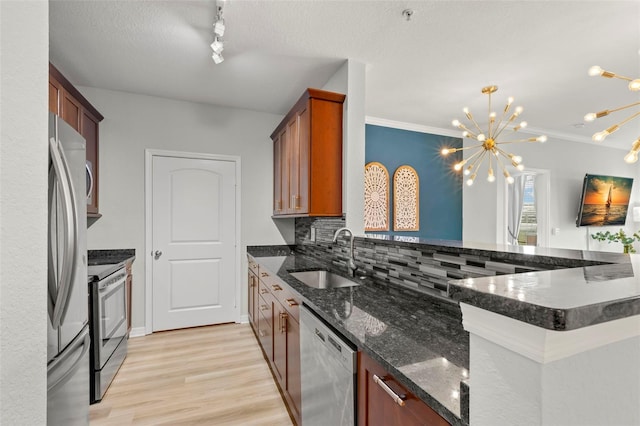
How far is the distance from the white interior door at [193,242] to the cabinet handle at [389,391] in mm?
3082

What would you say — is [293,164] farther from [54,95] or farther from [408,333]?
[408,333]

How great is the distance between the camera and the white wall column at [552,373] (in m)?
0.46

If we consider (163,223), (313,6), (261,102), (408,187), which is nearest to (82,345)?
(163,223)

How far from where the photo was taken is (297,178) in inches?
116

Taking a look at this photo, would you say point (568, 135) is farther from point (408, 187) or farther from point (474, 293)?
point (474, 293)

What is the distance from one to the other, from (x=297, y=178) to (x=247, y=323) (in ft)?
6.72

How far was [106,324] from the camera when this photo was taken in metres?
2.35

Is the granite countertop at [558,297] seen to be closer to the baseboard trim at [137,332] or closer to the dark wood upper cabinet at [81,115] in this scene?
the dark wood upper cabinet at [81,115]

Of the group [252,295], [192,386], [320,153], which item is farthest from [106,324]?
[320,153]

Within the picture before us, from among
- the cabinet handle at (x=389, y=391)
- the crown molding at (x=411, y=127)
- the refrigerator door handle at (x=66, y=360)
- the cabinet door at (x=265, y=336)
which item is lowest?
the cabinet door at (x=265, y=336)

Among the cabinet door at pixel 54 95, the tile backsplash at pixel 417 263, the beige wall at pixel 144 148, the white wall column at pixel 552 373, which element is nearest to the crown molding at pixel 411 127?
the beige wall at pixel 144 148

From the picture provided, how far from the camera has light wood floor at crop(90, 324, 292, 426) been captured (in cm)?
205

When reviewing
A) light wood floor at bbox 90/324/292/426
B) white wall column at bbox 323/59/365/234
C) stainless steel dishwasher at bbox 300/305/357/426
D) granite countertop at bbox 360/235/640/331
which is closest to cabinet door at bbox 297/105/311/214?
white wall column at bbox 323/59/365/234

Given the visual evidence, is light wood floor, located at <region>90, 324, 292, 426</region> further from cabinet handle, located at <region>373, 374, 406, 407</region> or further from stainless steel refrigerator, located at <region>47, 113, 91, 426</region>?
cabinet handle, located at <region>373, 374, 406, 407</region>
